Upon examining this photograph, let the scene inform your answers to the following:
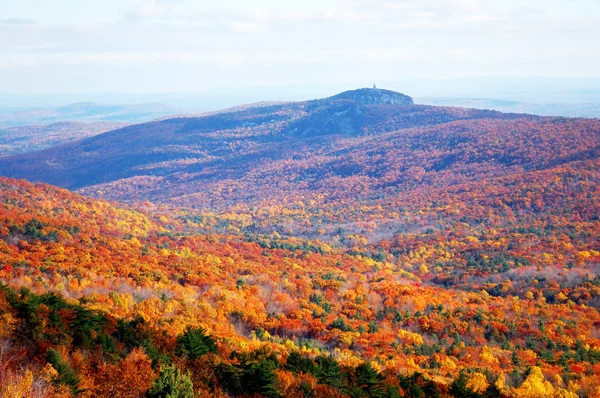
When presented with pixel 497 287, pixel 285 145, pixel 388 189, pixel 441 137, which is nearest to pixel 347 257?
pixel 497 287

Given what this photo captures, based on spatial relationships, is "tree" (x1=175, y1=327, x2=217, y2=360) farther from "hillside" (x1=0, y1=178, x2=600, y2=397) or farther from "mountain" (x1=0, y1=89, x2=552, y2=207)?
"mountain" (x1=0, y1=89, x2=552, y2=207)

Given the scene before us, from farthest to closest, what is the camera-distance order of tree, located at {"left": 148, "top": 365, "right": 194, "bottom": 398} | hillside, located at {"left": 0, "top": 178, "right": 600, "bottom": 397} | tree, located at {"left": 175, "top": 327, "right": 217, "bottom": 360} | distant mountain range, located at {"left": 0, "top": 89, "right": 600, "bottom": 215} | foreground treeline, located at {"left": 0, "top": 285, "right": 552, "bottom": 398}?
distant mountain range, located at {"left": 0, "top": 89, "right": 600, "bottom": 215} → tree, located at {"left": 175, "top": 327, "right": 217, "bottom": 360} → hillside, located at {"left": 0, "top": 178, "right": 600, "bottom": 397} → foreground treeline, located at {"left": 0, "top": 285, "right": 552, "bottom": 398} → tree, located at {"left": 148, "top": 365, "right": 194, "bottom": 398}

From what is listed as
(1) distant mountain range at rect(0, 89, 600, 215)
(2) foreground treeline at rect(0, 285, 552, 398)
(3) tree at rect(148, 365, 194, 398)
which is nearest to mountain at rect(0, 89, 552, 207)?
(1) distant mountain range at rect(0, 89, 600, 215)

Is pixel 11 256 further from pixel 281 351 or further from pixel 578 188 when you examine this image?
pixel 578 188

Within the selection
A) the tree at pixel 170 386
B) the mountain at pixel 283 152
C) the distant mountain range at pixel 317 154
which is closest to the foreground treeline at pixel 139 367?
the tree at pixel 170 386

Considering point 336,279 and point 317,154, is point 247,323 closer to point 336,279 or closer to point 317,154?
point 336,279

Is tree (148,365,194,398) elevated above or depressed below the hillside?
above

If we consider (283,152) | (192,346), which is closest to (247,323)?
(192,346)
